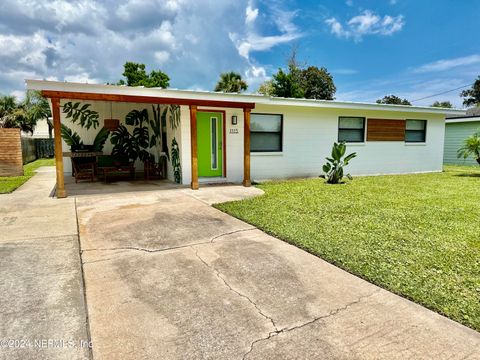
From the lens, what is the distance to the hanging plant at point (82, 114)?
11.9 meters

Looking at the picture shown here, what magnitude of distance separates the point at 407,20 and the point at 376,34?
3518mm

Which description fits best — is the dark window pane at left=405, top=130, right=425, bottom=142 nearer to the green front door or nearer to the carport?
the carport

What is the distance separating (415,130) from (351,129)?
3496 mm

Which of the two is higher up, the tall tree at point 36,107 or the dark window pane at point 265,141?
the tall tree at point 36,107

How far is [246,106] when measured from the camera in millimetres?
8750

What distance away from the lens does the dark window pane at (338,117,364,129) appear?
11.6 meters

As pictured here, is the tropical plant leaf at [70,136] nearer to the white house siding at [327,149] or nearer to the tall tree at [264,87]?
the white house siding at [327,149]

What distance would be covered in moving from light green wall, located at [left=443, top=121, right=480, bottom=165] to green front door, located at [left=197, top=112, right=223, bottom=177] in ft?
49.9

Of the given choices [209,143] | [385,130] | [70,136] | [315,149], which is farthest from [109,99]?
[385,130]

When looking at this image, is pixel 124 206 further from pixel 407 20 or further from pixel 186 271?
pixel 407 20

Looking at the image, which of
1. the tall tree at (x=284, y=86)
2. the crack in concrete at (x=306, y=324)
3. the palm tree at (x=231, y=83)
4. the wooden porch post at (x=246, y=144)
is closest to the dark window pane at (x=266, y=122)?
the wooden porch post at (x=246, y=144)

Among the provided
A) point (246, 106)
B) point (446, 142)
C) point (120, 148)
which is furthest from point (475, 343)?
point (446, 142)

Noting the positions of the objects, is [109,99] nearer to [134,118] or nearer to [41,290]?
[41,290]

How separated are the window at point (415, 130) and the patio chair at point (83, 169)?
41.1 feet
